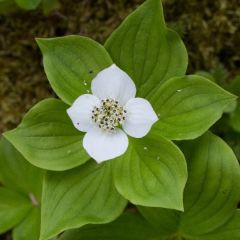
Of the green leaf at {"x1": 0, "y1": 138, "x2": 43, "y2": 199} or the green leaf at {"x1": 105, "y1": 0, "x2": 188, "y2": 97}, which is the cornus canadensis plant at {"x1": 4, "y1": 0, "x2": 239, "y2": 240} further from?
the green leaf at {"x1": 0, "y1": 138, "x2": 43, "y2": 199}

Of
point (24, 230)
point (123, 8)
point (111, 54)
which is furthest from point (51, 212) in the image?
point (123, 8)

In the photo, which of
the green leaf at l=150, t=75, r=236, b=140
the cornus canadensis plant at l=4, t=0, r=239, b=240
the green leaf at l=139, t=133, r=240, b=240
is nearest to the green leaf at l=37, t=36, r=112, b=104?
the cornus canadensis plant at l=4, t=0, r=239, b=240

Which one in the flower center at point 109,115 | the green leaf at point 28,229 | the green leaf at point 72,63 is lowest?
the green leaf at point 28,229

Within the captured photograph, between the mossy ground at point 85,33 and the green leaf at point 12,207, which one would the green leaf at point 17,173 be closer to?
the green leaf at point 12,207

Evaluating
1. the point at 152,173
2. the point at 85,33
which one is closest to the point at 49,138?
the point at 152,173

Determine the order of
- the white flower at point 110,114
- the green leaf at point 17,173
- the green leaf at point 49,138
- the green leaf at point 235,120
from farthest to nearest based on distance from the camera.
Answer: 1. the green leaf at point 17,173
2. the green leaf at point 235,120
3. the green leaf at point 49,138
4. the white flower at point 110,114

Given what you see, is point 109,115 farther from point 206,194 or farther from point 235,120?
point 235,120

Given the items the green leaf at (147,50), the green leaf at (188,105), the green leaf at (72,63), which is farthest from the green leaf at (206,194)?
the green leaf at (72,63)
